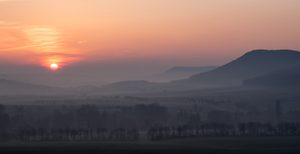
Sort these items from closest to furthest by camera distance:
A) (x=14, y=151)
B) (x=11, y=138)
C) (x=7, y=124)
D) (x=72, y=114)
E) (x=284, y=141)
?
(x=14, y=151) → (x=284, y=141) → (x=11, y=138) → (x=7, y=124) → (x=72, y=114)

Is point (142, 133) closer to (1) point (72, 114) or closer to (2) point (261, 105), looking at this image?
(1) point (72, 114)

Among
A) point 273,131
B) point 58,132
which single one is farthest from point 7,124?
point 273,131

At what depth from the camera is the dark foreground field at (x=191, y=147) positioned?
208ft

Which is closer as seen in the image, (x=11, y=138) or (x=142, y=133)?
(x=11, y=138)

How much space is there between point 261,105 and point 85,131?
80.8 m

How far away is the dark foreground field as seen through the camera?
63.4m

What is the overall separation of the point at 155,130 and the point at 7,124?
2344 centimetres

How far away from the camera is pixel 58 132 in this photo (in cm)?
9162

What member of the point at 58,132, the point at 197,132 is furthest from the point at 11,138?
the point at 197,132

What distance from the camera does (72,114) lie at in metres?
118

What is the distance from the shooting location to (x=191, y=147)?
2731 inches

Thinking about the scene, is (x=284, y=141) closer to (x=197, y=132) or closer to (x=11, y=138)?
(x=197, y=132)

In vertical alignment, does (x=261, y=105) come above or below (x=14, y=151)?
above

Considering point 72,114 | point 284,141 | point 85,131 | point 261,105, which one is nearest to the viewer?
point 284,141
